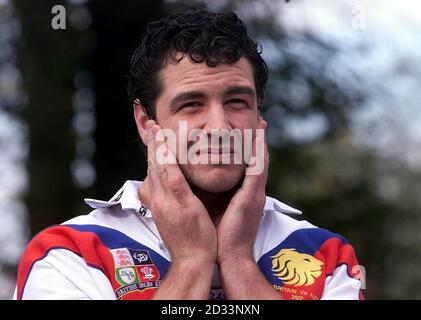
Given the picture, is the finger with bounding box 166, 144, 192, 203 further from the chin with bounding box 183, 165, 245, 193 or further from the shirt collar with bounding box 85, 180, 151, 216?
the shirt collar with bounding box 85, 180, 151, 216

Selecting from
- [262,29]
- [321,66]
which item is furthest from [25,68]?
[321,66]

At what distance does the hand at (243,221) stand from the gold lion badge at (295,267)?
5.7 inches

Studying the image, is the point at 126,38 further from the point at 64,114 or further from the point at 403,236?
the point at 403,236

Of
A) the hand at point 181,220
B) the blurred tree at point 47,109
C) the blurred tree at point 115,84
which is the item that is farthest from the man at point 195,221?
the blurred tree at point 47,109

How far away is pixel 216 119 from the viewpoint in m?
2.37

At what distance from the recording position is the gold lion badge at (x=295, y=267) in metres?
2.39

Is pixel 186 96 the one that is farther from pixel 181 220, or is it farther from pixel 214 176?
pixel 181 220

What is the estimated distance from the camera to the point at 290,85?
5.68m

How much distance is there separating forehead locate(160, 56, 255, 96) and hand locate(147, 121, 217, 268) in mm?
271

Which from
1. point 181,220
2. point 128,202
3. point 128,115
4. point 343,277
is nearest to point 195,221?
point 181,220

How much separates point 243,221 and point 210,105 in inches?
15.4

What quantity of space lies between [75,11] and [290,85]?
1702 millimetres

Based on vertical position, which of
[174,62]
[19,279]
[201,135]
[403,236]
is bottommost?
[403,236]

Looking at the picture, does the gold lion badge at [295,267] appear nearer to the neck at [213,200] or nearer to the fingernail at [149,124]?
the neck at [213,200]
